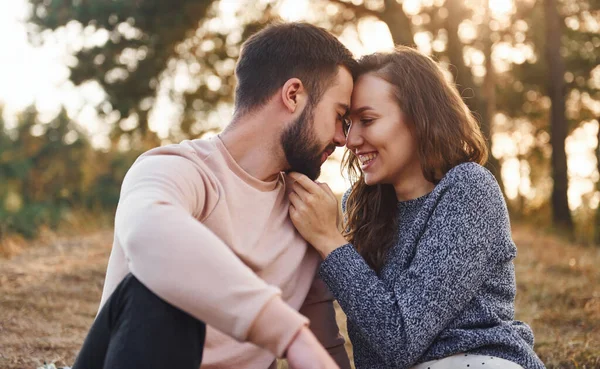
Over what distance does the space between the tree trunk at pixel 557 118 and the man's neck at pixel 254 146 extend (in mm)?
10456

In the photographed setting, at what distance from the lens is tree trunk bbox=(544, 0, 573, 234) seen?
40.0ft

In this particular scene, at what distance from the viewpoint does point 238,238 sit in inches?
92.9

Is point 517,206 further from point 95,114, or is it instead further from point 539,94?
point 95,114

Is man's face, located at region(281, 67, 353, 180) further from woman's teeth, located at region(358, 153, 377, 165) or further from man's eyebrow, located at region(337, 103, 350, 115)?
woman's teeth, located at region(358, 153, 377, 165)

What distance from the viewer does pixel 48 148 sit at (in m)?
11.7

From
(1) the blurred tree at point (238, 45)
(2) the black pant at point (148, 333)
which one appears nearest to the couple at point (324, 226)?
(2) the black pant at point (148, 333)

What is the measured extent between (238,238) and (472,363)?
92cm

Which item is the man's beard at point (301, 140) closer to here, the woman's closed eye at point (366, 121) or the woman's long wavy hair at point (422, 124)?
the woman's closed eye at point (366, 121)

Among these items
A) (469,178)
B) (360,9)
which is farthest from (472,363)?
(360,9)

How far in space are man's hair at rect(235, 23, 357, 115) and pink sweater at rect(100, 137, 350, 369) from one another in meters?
0.25

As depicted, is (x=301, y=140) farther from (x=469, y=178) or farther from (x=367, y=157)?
(x=469, y=178)

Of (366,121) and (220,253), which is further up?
(220,253)

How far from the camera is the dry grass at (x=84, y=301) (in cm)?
374

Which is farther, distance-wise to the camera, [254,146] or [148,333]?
[254,146]
